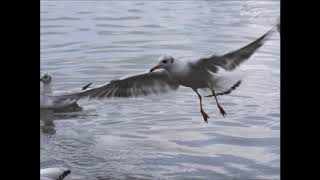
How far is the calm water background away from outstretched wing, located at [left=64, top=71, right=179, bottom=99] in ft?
0.06

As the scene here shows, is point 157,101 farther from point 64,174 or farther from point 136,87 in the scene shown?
point 64,174

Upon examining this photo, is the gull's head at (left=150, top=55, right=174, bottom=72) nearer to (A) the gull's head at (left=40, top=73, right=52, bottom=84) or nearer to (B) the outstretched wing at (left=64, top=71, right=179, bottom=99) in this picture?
(B) the outstretched wing at (left=64, top=71, right=179, bottom=99)

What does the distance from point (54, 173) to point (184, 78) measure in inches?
15.3

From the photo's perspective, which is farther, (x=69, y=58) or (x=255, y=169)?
(x=69, y=58)

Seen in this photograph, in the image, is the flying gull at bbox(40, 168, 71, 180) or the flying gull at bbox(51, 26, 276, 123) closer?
the flying gull at bbox(40, 168, 71, 180)

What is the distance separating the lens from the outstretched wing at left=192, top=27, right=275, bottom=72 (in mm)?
1170

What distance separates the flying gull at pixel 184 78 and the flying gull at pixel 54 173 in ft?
0.66

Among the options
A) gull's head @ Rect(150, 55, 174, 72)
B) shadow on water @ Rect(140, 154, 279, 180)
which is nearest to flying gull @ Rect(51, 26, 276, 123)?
gull's head @ Rect(150, 55, 174, 72)

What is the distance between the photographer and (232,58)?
1.19m

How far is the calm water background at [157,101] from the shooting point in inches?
45.6
